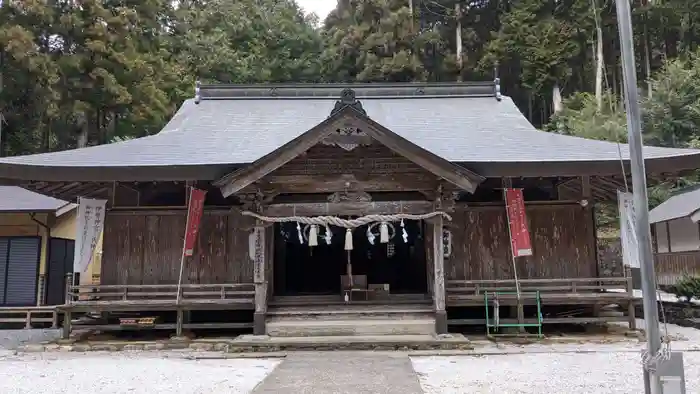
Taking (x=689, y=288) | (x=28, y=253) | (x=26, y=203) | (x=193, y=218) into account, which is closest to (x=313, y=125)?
(x=193, y=218)

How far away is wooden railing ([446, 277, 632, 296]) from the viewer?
36.1ft

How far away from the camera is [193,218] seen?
1130 centimetres

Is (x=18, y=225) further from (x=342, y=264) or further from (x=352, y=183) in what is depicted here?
(x=352, y=183)

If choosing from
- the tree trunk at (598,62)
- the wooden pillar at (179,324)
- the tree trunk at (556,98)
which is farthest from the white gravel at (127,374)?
the tree trunk at (556,98)

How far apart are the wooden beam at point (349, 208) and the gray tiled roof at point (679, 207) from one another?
39.0 feet

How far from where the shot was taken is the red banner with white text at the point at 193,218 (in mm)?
11273

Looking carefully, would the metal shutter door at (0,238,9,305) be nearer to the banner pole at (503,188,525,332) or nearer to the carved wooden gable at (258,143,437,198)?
the carved wooden gable at (258,143,437,198)

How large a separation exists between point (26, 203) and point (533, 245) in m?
13.8

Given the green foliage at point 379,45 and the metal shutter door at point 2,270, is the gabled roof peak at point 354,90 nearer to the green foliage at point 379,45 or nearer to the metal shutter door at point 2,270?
the metal shutter door at point 2,270

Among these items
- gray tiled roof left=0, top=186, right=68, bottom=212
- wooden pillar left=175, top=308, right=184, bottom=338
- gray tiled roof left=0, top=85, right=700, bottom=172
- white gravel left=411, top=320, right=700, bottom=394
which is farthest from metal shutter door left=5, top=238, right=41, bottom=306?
white gravel left=411, top=320, right=700, bottom=394

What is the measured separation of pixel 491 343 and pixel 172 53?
28422 millimetres

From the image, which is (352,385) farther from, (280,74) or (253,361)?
(280,74)

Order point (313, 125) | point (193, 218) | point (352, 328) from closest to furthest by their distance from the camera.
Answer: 1. point (352, 328)
2. point (193, 218)
3. point (313, 125)

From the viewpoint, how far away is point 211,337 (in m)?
11.5
